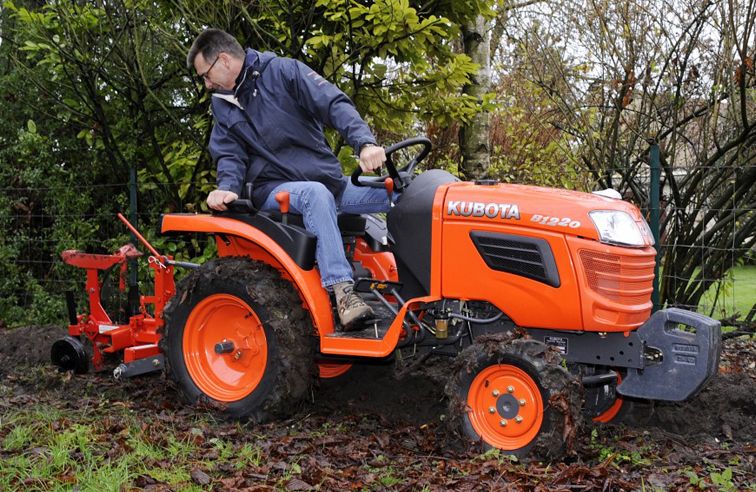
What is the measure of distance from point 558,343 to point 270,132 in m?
1.86

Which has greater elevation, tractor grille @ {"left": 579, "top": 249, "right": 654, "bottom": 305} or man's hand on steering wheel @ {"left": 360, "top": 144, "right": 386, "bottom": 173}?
man's hand on steering wheel @ {"left": 360, "top": 144, "right": 386, "bottom": 173}

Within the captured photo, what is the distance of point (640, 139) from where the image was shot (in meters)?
6.66

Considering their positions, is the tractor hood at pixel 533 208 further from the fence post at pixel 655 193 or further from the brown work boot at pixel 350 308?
the fence post at pixel 655 193

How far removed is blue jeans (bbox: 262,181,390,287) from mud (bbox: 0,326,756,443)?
603 millimetres

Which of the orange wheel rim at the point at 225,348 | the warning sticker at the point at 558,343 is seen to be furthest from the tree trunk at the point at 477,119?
the warning sticker at the point at 558,343

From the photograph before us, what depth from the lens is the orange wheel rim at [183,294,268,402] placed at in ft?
14.1

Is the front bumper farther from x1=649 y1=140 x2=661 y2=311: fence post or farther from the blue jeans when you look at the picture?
x1=649 y1=140 x2=661 y2=311: fence post

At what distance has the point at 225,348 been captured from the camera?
4301mm

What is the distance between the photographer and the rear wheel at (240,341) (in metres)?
4.03

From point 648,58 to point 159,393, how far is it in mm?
4235

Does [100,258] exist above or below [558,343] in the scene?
above

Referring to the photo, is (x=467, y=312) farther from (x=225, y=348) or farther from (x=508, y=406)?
(x=225, y=348)

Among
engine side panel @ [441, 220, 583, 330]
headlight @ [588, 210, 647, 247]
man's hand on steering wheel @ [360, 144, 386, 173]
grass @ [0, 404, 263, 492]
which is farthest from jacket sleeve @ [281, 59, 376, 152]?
grass @ [0, 404, 263, 492]

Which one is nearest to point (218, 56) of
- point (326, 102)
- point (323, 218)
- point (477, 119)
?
point (326, 102)
